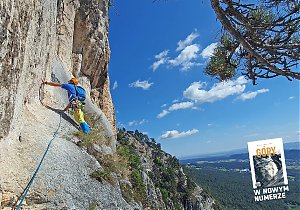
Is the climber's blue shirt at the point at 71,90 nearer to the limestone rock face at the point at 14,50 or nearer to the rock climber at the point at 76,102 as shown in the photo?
the rock climber at the point at 76,102

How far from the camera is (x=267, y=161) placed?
25.4 feet

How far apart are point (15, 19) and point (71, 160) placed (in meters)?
3.20

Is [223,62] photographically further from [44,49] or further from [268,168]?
[44,49]

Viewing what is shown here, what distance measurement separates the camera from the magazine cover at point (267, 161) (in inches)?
299

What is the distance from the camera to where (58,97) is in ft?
37.3

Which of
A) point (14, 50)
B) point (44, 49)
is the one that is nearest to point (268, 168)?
point (14, 50)

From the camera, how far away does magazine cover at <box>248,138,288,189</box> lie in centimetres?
760

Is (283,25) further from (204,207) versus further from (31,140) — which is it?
(204,207)

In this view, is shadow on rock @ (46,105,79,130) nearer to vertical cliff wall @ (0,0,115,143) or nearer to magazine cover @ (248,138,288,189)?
vertical cliff wall @ (0,0,115,143)

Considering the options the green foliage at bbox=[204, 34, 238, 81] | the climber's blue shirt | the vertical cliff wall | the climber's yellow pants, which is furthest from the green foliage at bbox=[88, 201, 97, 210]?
the climber's blue shirt

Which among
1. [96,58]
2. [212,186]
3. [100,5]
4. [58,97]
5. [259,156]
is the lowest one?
[212,186]

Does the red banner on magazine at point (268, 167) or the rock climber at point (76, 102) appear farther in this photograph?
the rock climber at point (76, 102)

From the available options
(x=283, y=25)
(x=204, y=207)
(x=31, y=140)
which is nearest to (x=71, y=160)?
(x=31, y=140)

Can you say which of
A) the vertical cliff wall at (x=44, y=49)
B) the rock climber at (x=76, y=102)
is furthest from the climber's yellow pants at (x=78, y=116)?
the vertical cliff wall at (x=44, y=49)
